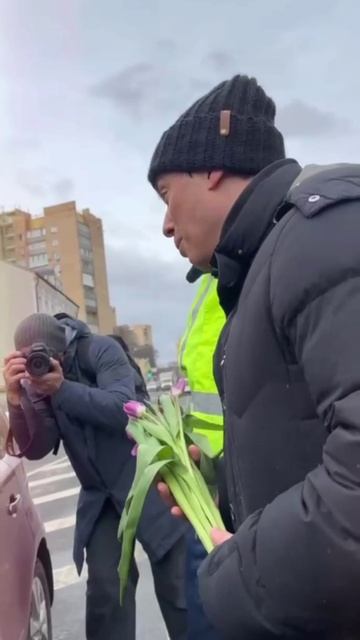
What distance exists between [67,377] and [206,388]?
1.23 m

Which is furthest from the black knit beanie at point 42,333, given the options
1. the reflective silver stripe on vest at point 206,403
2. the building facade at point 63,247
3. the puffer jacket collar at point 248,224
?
the building facade at point 63,247

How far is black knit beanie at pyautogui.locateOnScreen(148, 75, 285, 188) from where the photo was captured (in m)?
1.81

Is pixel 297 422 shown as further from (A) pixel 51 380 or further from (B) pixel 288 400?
(A) pixel 51 380

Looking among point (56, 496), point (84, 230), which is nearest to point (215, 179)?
point (56, 496)

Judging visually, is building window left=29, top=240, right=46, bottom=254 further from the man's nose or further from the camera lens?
the man's nose

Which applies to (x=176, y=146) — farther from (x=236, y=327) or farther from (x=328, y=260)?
(x=328, y=260)

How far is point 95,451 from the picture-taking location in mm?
3637

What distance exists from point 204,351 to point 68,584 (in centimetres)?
403

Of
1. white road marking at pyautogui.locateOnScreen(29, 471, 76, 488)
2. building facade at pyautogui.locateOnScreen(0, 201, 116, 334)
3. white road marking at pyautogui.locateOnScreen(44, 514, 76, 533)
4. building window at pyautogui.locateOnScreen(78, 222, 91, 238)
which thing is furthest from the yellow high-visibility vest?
building window at pyautogui.locateOnScreen(78, 222, 91, 238)

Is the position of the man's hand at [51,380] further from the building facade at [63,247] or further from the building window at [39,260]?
the building window at [39,260]

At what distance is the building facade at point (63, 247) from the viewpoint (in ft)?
345

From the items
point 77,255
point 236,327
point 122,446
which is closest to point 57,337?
point 122,446

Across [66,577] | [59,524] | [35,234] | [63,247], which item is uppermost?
[35,234]

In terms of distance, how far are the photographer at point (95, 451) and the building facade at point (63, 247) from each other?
323ft
